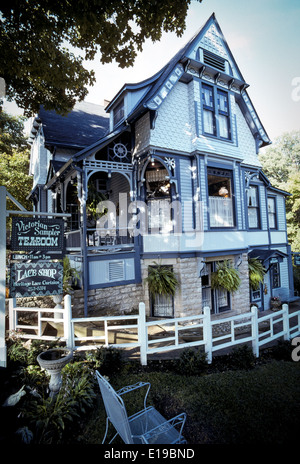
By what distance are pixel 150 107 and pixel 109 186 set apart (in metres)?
6.09

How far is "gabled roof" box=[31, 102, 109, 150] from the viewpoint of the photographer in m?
12.0

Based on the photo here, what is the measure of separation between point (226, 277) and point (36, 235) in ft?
26.0

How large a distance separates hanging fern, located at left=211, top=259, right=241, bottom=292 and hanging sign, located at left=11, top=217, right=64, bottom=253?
7212 millimetres

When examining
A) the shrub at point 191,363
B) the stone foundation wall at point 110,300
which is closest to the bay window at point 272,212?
the stone foundation wall at point 110,300

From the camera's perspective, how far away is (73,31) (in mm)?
7055

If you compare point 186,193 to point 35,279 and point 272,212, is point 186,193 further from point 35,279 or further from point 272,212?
point 272,212

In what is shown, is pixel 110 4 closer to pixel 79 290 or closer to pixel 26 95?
pixel 26 95

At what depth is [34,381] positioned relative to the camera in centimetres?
497

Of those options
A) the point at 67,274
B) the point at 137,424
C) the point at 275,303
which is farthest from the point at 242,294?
the point at 137,424

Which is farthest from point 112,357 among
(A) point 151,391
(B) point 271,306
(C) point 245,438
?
(B) point 271,306

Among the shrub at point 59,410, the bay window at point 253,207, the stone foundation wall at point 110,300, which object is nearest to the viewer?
the shrub at point 59,410

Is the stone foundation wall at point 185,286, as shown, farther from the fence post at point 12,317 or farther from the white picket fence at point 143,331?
the fence post at point 12,317

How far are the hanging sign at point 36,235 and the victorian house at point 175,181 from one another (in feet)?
9.30

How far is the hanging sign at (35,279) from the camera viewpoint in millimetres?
5261
